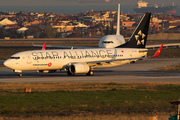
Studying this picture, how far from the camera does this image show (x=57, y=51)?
147 feet

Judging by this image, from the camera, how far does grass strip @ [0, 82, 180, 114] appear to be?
22875mm

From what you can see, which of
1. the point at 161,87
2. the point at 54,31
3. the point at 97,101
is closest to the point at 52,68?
the point at 161,87

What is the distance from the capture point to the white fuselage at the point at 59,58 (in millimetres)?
42281

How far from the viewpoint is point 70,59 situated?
1769 inches

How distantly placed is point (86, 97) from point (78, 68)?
54.2 feet

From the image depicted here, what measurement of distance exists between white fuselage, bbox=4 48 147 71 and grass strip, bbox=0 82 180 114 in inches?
322

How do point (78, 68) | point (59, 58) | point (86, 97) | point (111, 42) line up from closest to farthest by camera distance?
point (86, 97) < point (78, 68) < point (59, 58) < point (111, 42)

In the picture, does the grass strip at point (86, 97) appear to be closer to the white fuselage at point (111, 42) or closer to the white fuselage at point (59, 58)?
the white fuselage at point (59, 58)

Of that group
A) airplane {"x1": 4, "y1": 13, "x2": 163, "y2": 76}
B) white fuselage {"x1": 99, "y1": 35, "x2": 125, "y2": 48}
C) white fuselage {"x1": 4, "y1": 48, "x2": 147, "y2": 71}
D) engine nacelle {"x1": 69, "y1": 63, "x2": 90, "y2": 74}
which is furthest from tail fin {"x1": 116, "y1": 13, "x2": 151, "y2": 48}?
white fuselage {"x1": 99, "y1": 35, "x2": 125, "y2": 48}

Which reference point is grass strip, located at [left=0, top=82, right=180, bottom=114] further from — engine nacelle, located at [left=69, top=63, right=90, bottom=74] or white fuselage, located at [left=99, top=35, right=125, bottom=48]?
white fuselage, located at [left=99, top=35, right=125, bottom=48]

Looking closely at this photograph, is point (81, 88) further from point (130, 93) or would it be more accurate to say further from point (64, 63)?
point (64, 63)

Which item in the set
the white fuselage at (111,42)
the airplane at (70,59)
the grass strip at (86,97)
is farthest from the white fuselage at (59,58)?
the white fuselage at (111,42)

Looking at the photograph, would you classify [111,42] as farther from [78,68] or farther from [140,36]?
[78,68]

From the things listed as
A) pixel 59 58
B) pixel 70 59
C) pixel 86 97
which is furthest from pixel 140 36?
pixel 86 97
